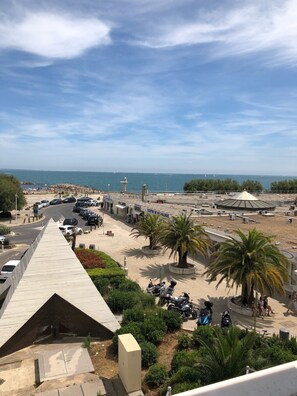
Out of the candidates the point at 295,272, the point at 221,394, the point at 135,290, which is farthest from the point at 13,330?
the point at 295,272

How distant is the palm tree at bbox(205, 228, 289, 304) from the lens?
15562 millimetres

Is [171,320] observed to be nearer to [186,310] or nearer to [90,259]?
[186,310]

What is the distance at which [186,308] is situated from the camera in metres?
15.6

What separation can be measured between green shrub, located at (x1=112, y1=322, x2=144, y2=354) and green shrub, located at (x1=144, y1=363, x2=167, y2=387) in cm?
152

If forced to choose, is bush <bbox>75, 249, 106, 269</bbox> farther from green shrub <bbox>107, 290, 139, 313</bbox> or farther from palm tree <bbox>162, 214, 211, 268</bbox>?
green shrub <bbox>107, 290, 139, 313</bbox>

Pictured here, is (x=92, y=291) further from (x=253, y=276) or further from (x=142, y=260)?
(x=142, y=260)

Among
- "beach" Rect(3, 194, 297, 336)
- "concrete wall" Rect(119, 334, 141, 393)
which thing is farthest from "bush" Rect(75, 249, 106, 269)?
"concrete wall" Rect(119, 334, 141, 393)

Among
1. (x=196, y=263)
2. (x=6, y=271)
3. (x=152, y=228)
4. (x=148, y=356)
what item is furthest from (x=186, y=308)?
(x=152, y=228)

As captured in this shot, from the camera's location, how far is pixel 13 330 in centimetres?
1188

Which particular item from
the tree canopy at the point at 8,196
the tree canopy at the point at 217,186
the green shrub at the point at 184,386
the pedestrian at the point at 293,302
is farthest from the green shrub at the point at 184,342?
the tree canopy at the point at 217,186

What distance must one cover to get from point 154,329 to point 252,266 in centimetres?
612

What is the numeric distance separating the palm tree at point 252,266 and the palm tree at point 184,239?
565cm

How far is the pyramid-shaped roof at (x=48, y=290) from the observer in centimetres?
1212

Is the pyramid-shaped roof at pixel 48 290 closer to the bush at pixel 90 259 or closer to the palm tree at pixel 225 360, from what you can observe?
→ the palm tree at pixel 225 360
